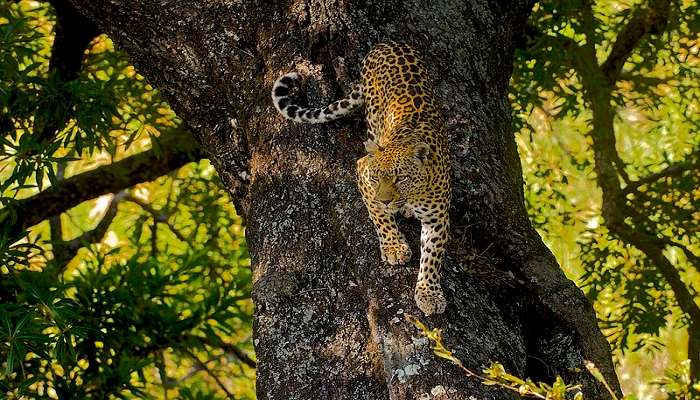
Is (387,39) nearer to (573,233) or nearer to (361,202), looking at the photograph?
(361,202)

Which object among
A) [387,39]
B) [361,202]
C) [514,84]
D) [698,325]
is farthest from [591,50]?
[361,202]

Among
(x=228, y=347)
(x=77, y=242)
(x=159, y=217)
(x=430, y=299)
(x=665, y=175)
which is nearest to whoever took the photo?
(x=430, y=299)

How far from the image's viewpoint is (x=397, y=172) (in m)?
5.43

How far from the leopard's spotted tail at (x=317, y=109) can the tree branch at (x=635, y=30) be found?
4.47 meters

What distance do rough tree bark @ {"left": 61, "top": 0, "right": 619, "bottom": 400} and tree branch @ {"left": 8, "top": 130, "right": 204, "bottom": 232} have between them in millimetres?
3175

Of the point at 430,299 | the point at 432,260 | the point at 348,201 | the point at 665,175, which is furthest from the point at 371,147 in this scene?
the point at 665,175

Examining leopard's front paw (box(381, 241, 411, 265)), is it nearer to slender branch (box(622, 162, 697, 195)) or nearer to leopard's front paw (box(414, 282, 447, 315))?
leopard's front paw (box(414, 282, 447, 315))

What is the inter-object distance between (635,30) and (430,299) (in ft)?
17.9

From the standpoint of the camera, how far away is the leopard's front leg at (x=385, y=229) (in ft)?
18.1

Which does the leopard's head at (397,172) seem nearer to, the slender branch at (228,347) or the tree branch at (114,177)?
the slender branch at (228,347)

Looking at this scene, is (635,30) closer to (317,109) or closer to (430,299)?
(317,109)

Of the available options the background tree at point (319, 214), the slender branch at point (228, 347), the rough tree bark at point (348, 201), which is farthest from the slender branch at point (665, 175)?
the slender branch at point (228, 347)

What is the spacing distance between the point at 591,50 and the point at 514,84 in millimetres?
711

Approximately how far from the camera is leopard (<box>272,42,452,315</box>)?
544 centimetres
